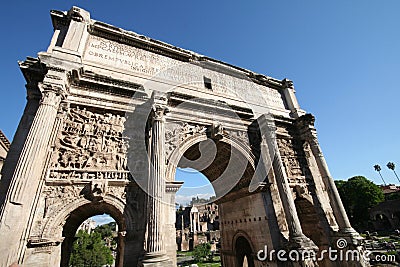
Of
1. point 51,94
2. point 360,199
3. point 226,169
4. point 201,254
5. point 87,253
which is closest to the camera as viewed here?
point 51,94

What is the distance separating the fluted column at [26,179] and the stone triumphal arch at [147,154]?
0.02 meters

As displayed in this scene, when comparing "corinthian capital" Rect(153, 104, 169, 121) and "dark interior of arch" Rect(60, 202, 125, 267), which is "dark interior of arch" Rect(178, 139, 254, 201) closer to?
"corinthian capital" Rect(153, 104, 169, 121)

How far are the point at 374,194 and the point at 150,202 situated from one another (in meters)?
43.4

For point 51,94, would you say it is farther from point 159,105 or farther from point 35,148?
point 159,105

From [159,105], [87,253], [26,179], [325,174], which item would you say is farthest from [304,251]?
[87,253]

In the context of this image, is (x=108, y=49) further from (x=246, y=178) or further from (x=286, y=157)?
(x=286, y=157)

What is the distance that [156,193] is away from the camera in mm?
5789

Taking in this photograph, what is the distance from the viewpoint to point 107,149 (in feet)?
21.5

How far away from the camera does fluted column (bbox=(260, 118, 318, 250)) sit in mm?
7141

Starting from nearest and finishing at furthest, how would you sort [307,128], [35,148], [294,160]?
[35,148] → [294,160] → [307,128]

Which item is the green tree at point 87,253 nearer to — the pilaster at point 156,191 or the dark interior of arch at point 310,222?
the pilaster at point 156,191

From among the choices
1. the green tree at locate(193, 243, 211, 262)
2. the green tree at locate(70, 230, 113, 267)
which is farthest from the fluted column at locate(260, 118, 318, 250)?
the green tree at locate(193, 243, 211, 262)

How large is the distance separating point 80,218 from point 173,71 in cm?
682

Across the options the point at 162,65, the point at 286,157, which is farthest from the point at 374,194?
the point at 162,65
